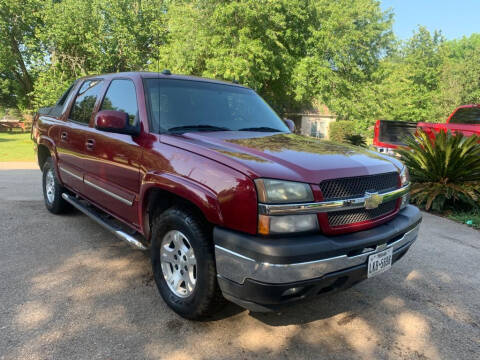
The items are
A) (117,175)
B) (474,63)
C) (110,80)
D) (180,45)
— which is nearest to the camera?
(117,175)

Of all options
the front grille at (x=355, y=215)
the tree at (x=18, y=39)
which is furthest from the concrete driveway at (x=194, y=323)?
the tree at (x=18, y=39)

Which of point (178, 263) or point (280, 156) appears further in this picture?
point (178, 263)

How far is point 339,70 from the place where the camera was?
19891mm

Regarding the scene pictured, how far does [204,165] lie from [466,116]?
8695 millimetres

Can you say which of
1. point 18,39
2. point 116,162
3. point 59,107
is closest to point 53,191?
point 59,107

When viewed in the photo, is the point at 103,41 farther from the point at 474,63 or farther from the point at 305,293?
the point at 474,63

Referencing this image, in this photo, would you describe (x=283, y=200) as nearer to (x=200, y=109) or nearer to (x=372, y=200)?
(x=372, y=200)

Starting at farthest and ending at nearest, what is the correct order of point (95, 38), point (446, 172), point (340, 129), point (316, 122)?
point (316, 122), point (340, 129), point (95, 38), point (446, 172)

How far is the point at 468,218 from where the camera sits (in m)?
5.93

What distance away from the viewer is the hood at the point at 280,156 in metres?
2.19

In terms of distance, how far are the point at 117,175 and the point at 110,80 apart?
118 centimetres

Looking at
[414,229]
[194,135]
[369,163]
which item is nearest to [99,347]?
[194,135]

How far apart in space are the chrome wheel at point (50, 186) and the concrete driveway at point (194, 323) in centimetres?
112

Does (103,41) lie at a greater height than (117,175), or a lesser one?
greater
